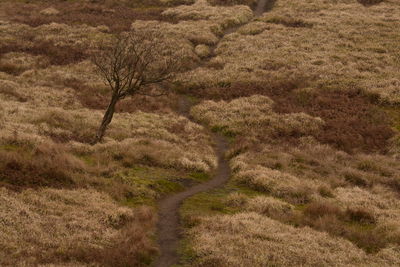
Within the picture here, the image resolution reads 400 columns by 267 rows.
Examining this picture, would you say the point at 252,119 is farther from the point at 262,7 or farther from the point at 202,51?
the point at 262,7

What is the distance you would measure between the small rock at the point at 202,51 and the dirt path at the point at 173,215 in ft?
104

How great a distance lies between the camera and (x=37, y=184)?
18.7 meters

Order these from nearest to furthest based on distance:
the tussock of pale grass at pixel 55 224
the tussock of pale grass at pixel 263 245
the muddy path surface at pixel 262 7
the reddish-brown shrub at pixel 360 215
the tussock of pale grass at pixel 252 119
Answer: the tussock of pale grass at pixel 55 224, the tussock of pale grass at pixel 263 245, the reddish-brown shrub at pixel 360 215, the tussock of pale grass at pixel 252 119, the muddy path surface at pixel 262 7

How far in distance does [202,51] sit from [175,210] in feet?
148

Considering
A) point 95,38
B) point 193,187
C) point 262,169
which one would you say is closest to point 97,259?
point 193,187

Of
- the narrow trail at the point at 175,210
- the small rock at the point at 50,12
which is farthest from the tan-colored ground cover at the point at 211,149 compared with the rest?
the small rock at the point at 50,12

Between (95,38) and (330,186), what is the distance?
49.1 metres

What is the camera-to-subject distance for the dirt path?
1515 cm

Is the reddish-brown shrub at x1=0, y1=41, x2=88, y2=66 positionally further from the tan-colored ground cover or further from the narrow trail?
the narrow trail

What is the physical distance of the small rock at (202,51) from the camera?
202ft

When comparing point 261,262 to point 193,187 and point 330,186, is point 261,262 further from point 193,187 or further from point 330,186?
point 330,186

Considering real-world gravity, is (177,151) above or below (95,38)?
below

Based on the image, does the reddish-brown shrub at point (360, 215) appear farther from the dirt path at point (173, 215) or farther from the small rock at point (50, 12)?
the small rock at point (50, 12)

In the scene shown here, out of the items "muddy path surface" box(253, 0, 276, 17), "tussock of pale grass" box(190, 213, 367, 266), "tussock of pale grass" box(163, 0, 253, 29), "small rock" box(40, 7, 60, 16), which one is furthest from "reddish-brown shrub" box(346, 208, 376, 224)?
Answer: "muddy path surface" box(253, 0, 276, 17)
